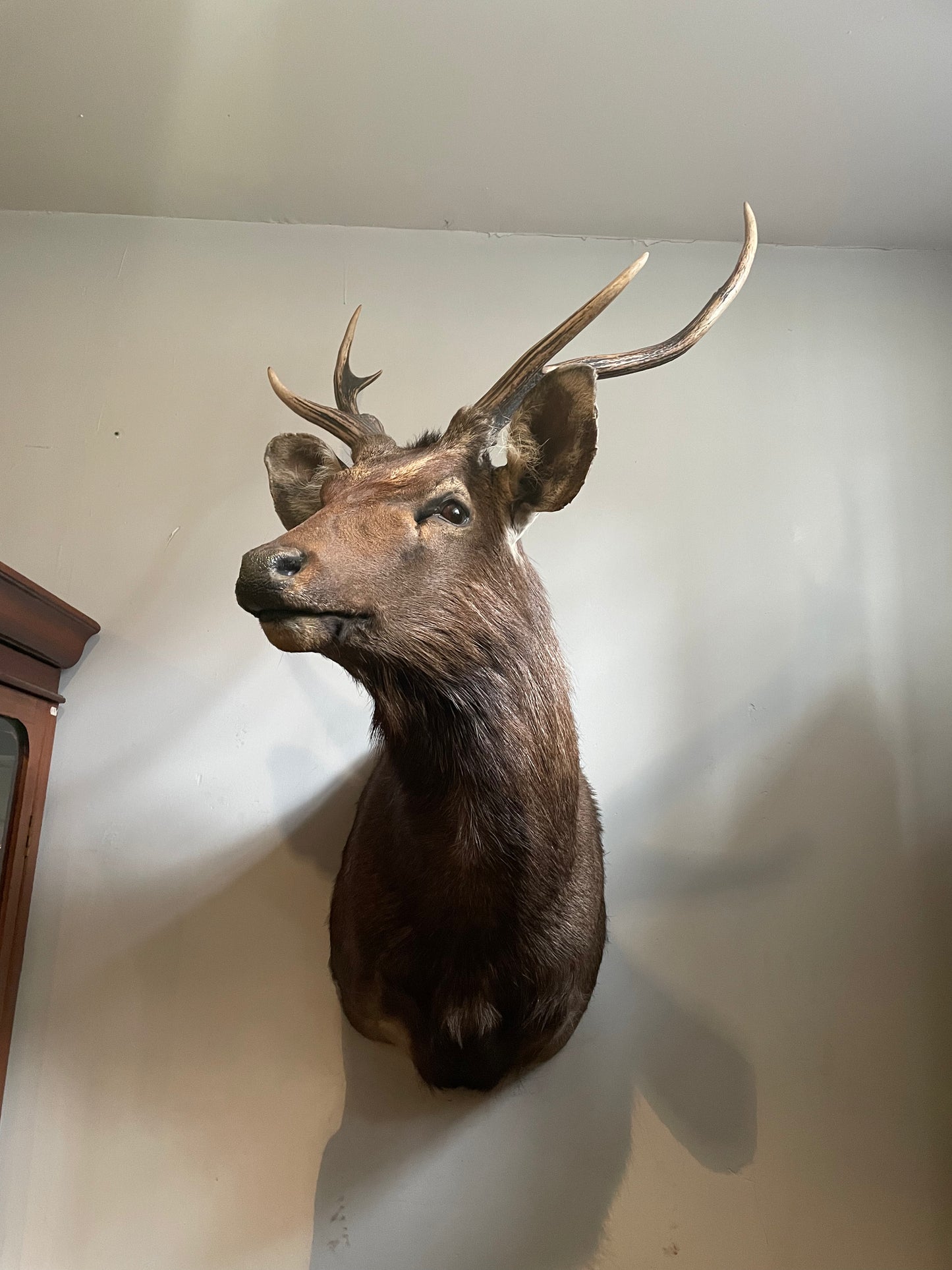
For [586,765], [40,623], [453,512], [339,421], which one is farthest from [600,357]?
[40,623]

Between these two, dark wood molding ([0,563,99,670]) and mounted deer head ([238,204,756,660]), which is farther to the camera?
dark wood molding ([0,563,99,670])

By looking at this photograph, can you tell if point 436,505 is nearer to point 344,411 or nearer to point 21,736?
point 344,411

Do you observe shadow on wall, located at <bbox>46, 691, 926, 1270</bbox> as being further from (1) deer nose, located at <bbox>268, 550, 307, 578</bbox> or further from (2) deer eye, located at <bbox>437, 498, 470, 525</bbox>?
→ (1) deer nose, located at <bbox>268, 550, 307, 578</bbox>

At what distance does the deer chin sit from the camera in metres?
1.15

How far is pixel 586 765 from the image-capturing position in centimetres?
200

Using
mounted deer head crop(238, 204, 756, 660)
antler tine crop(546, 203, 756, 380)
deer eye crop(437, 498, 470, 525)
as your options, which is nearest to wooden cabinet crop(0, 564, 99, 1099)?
mounted deer head crop(238, 204, 756, 660)

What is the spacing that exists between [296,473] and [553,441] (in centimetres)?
58

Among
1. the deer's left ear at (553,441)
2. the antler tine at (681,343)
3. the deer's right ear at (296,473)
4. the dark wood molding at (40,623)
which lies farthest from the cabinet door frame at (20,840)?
the antler tine at (681,343)

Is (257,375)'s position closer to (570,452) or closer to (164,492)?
(164,492)

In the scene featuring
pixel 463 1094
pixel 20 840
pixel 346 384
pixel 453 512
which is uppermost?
pixel 346 384

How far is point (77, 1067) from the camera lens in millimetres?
1779

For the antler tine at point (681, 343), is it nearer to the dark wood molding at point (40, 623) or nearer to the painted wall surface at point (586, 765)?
the painted wall surface at point (586, 765)

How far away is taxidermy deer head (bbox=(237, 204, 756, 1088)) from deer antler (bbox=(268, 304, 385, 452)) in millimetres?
16

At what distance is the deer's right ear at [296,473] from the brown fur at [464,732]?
0.70ft
